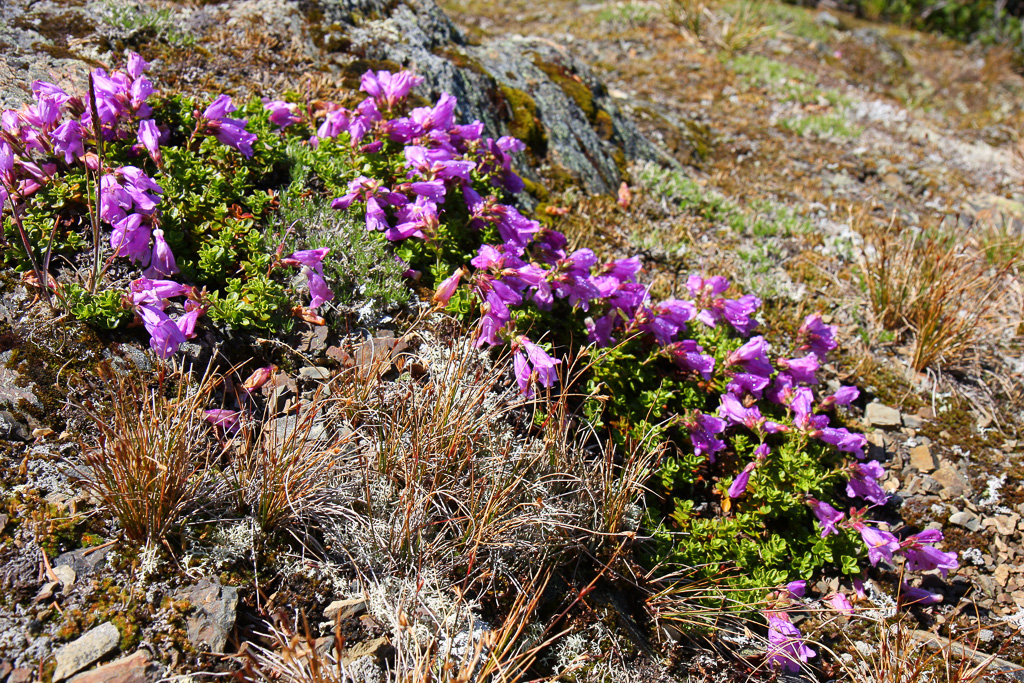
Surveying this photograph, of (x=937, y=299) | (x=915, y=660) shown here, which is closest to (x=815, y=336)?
(x=937, y=299)

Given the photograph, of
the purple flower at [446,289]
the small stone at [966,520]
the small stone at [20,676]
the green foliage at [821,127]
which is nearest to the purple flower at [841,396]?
the small stone at [966,520]

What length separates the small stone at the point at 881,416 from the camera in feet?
12.8

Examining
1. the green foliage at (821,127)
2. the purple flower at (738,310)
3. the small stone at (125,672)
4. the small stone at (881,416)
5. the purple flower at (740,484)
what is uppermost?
the green foliage at (821,127)

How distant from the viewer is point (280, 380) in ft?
9.51

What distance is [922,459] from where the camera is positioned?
3.72 m

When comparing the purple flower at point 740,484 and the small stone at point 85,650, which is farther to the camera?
the purple flower at point 740,484

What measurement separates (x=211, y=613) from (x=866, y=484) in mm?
3156

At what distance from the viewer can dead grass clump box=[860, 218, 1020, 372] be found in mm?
4191

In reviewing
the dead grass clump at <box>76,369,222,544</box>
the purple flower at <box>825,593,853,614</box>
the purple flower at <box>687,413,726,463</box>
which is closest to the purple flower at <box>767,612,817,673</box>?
the purple flower at <box>825,593,853,614</box>

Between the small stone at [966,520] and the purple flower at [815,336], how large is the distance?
→ 1.15 metres

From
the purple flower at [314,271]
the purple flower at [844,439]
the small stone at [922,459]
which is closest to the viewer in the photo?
Answer: the purple flower at [314,271]

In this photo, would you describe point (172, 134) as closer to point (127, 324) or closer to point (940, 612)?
point (127, 324)

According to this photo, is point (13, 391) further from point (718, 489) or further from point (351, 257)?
point (718, 489)

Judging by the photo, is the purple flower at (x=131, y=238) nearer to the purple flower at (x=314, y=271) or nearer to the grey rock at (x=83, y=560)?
the purple flower at (x=314, y=271)
